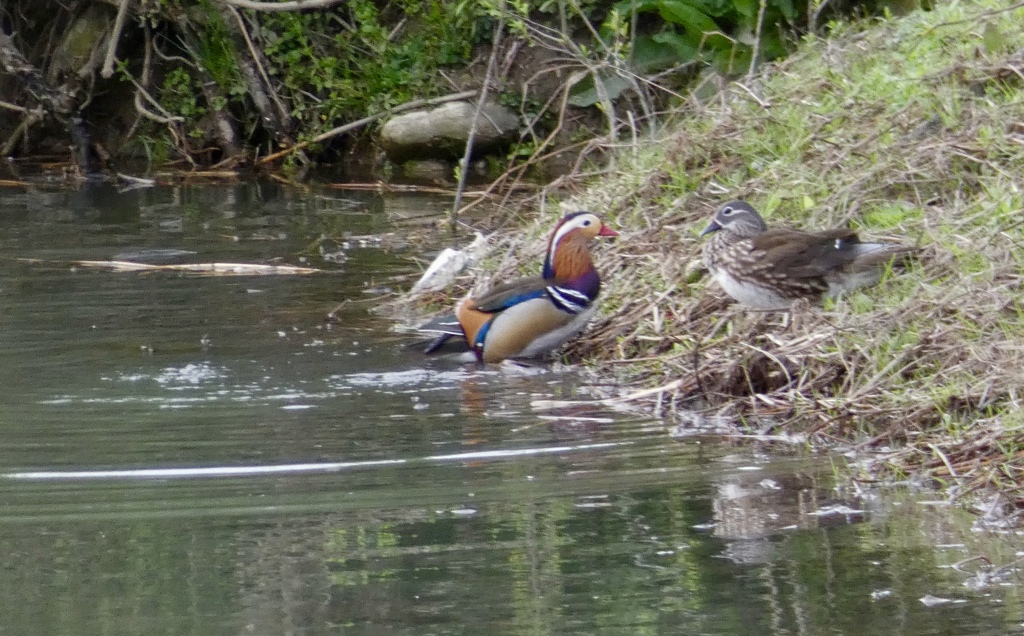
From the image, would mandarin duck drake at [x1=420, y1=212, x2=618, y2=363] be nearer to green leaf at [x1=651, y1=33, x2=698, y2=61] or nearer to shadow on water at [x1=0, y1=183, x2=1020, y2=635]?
shadow on water at [x1=0, y1=183, x2=1020, y2=635]

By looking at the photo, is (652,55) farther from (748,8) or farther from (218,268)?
(218,268)

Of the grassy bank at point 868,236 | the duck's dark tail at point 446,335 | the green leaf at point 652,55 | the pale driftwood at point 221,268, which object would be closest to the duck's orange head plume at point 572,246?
the grassy bank at point 868,236

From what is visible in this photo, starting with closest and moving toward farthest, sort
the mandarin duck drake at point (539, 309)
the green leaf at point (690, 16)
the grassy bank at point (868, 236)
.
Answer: the grassy bank at point (868, 236) → the mandarin duck drake at point (539, 309) → the green leaf at point (690, 16)

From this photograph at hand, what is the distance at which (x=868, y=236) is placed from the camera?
6.41m

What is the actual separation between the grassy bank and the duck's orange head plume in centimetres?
29

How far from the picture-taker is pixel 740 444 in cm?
503

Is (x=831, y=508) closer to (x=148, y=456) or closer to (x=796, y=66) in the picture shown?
(x=148, y=456)

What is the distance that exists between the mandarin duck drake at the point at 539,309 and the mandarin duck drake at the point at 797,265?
0.76 metres

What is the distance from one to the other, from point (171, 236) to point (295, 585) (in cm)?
702

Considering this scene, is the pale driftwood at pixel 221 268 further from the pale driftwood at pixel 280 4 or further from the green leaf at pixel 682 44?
the pale driftwood at pixel 280 4

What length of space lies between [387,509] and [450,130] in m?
9.01

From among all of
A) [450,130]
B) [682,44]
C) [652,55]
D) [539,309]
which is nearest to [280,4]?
[450,130]

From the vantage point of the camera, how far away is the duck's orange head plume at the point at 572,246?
22.0 feet

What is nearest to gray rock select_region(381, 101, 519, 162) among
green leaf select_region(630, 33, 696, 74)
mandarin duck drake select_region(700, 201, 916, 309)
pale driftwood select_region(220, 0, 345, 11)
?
pale driftwood select_region(220, 0, 345, 11)
